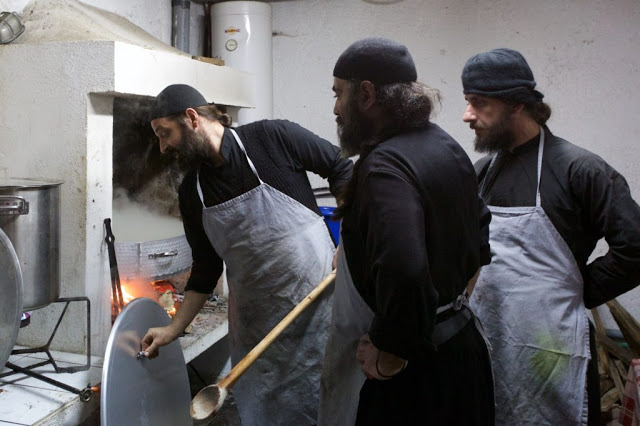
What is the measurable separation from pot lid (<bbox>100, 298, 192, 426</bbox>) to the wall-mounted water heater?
2.29 metres

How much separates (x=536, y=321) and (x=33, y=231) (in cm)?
190

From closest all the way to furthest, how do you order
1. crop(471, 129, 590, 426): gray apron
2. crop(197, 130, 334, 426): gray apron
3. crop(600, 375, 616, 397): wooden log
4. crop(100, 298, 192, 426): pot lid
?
crop(100, 298, 192, 426): pot lid < crop(471, 129, 590, 426): gray apron < crop(197, 130, 334, 426): gray apron < crop(600, 375, 616, 397): wooden log

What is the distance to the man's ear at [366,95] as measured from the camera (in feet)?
5.01

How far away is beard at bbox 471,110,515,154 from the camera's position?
6.97 ft

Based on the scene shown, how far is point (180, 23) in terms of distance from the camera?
411cm

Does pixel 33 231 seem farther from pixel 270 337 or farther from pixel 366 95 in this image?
pixel 366 95

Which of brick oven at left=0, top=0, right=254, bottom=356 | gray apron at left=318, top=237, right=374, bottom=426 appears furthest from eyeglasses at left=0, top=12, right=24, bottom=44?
gray apron at left=318, top=237, right=374, bottom=426

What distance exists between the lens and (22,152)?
275 centimetres

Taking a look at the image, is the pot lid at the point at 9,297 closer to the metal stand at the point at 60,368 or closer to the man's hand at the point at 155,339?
the man's hand at the point at 155,339

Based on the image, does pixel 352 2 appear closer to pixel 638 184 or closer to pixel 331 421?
pixel 638 184

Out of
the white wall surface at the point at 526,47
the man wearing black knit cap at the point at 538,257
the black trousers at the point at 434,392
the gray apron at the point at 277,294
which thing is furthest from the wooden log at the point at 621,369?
the black trousers at the point at 434,392

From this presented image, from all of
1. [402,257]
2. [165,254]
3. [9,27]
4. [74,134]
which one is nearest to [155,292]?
[165,254]

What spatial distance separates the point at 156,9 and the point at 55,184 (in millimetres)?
2097

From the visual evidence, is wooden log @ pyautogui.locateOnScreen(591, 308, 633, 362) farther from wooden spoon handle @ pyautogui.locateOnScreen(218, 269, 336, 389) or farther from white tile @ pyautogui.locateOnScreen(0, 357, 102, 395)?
white tile @ pyautogui.locateOnScreen(0, 357, 102, 395)
